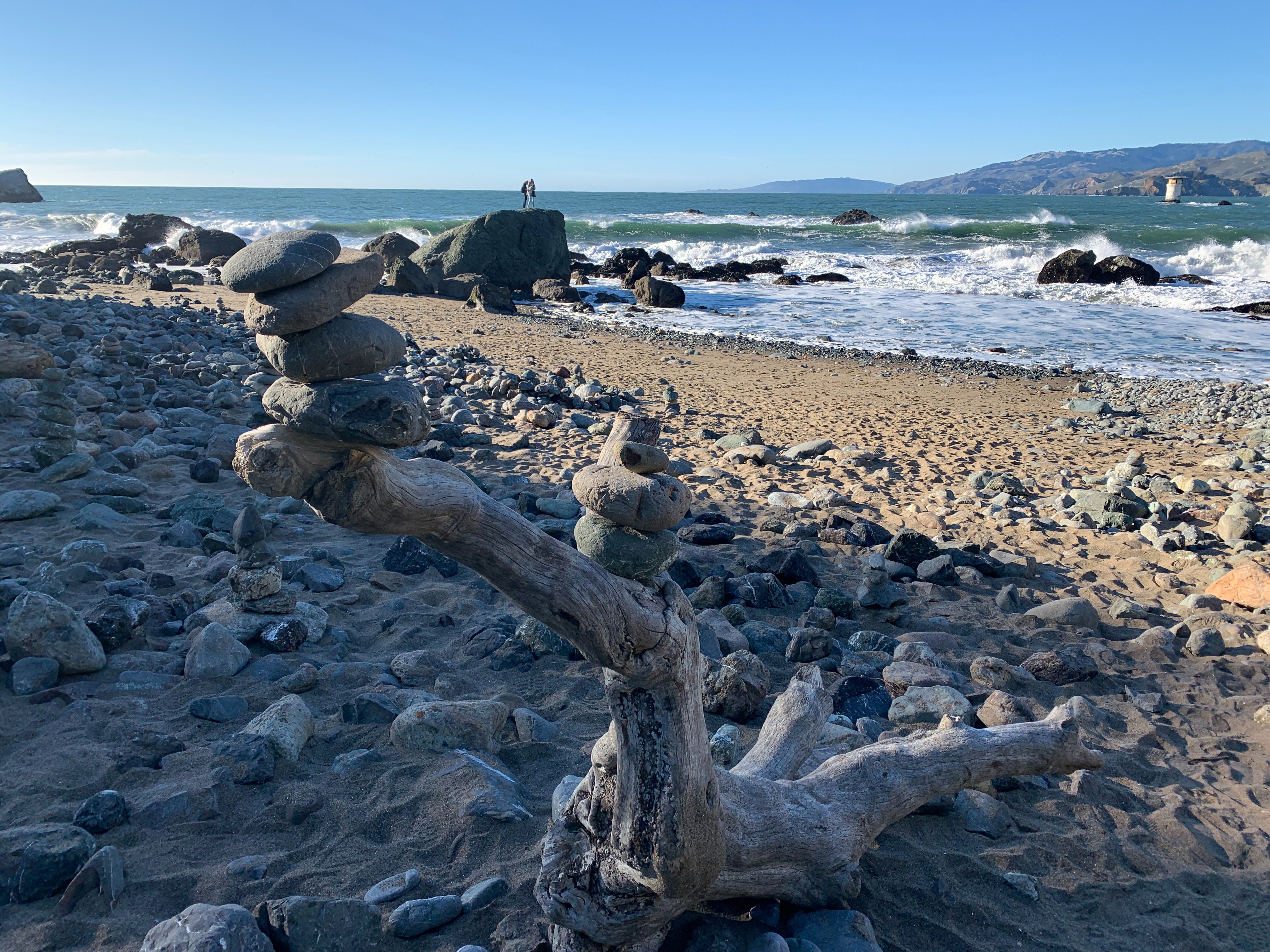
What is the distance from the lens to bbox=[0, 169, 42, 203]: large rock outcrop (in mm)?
64500

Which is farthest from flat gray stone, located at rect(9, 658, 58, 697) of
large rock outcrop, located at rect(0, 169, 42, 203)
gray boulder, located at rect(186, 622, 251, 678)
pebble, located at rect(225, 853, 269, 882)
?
large rock outcrop, located at rect(0, 169, 42, 203)

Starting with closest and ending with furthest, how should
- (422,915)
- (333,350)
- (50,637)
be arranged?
(333,350) < (422,915) < (50,637)

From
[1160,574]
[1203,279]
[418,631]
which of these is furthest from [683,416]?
[1203,279]

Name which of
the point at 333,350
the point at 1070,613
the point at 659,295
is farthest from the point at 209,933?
the point at 659,295

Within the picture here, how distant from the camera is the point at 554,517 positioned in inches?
233

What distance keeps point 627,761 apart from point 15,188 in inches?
3370

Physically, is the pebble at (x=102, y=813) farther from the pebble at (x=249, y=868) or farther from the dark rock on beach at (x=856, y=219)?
the dark rock on beach at (x=856, y=219)

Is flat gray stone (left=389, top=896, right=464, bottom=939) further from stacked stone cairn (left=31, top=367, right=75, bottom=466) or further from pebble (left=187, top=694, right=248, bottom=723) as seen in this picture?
stacked stone cairn (left=31, top=367, right=75, bottom=466)

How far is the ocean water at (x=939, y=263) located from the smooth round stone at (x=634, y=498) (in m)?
14.1

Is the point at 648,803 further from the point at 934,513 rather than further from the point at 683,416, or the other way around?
the point at 683,416

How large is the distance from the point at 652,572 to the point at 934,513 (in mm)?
5204

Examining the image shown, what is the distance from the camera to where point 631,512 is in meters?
1.92

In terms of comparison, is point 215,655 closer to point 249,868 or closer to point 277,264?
point 249,868

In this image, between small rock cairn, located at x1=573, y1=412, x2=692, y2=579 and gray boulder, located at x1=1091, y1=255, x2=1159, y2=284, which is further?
gray boulder, located at x1=1091, y1=255, x2=1159, y2=284
